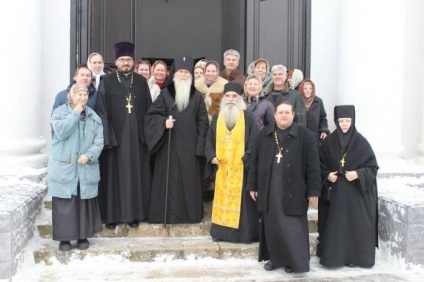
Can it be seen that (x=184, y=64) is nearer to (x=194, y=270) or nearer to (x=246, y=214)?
(x=246, y=214)

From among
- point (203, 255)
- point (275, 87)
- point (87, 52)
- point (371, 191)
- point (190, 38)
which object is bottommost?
point (203, 255)

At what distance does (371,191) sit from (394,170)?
1518 mm

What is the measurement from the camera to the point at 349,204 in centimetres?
516

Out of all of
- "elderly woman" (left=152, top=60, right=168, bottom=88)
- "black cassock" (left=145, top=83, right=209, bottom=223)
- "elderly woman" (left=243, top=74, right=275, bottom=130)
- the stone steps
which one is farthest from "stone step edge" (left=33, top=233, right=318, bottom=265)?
"elderly woman" (left=152, top=60, right=168, bottom=88)

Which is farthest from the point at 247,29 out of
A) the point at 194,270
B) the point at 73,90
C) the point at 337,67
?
the point at 194,270

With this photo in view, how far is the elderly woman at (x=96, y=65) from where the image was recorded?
570cm

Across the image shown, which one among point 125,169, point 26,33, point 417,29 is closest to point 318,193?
point 125,169

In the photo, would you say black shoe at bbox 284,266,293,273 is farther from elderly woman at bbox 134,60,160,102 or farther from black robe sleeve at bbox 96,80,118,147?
elderly woman at bbox 134,60,160,102

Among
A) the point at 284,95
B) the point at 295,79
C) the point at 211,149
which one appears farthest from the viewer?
the point at 295,79

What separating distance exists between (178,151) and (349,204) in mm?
2028

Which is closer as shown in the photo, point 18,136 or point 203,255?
point 203,255

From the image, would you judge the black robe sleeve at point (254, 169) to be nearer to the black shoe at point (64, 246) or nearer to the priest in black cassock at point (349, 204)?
the priest in black cassock at point (349, 204)

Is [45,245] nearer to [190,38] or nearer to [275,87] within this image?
[275,87]

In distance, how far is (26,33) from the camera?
6.26 m
